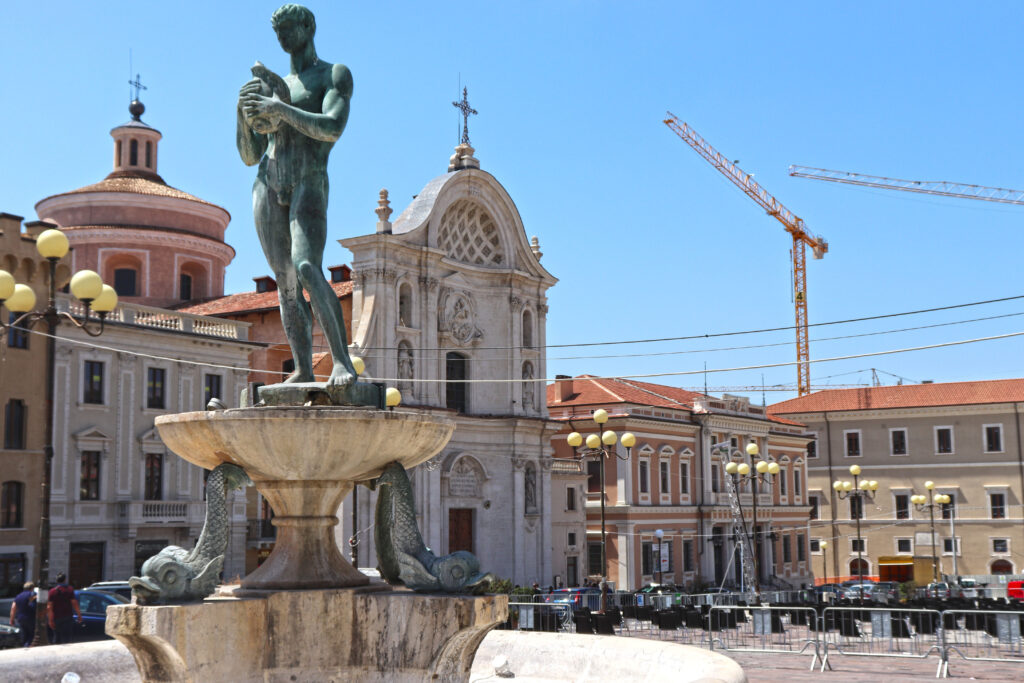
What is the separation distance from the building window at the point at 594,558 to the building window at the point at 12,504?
24.0 metres

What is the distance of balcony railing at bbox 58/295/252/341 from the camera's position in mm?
34562

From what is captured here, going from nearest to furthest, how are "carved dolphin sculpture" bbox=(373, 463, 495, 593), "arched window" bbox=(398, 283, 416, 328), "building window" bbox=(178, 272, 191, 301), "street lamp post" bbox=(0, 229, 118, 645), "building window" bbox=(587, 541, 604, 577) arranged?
"carved dolphin sculpture" bbox=(373, 463, 495, 593), "street lamp post" bbox=(0, 229, 118, 645), "arched window" bbox=(398, 283, 416, 328), "building window" bbox=(178, 272, 191, 301), "building window" bbox=(587, 541, 604, 577)

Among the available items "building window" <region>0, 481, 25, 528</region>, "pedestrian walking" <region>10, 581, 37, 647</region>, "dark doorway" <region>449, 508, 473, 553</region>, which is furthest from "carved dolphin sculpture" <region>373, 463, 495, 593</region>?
"dark doorway" <region>449, 508, 473, 553</region>

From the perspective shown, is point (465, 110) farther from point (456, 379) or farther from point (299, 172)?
point (299, 172)

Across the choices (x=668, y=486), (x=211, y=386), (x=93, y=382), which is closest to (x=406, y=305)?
(x=211, y=386)

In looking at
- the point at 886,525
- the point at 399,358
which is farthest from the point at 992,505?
the point at 399,358

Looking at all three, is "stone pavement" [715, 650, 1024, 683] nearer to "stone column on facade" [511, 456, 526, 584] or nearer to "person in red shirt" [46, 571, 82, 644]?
"person in red shirt" [46, 571, 82, 644]

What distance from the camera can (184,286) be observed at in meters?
47.1

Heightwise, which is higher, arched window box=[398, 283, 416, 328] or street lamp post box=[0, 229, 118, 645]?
arched window box=[398, 283, 416, 328]

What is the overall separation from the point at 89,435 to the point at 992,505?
48.7 metres

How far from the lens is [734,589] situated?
51.6 meters

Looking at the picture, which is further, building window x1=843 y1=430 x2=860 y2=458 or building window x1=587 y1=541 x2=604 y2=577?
building window x1=843 y1=430 x2=860 y2=458

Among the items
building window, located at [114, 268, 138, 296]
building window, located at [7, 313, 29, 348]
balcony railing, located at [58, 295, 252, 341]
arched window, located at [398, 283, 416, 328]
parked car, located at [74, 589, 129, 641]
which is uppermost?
building window, located at [114, 268, 138, 296]

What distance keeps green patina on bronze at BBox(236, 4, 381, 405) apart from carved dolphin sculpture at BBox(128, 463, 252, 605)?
78 centimetres
